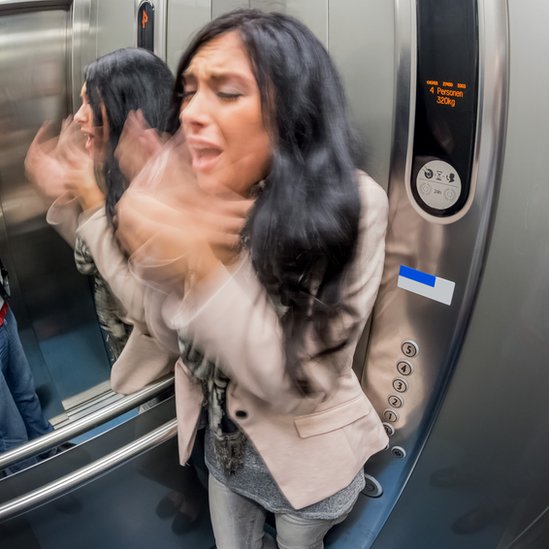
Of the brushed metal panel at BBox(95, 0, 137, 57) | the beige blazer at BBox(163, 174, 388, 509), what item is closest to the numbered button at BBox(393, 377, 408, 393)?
the beige blazer at BBox(163, 174, 388, 509)

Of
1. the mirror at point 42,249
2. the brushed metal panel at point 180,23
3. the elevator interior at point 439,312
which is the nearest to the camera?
the elevator interior at point 439,312

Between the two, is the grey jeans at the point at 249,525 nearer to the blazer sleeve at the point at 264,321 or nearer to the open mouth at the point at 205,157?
the blazer sleeve at the point at 264,321

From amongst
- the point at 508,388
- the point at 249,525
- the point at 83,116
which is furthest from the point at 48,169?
the point at 508,388

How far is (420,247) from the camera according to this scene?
94 cm

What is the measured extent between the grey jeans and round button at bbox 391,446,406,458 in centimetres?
19

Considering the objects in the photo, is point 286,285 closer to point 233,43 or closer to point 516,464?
point 233,43

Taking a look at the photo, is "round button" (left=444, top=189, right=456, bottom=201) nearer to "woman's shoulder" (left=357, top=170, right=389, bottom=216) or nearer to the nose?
"woman's shoulder" (left=357, top=170, right=389, bottom=216)

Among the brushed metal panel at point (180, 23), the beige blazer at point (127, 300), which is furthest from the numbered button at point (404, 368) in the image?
the brushed metal panel at point (180, 23)

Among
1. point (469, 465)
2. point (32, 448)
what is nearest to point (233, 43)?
point (32, 448)

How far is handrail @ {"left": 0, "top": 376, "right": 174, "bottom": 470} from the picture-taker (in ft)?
3.04

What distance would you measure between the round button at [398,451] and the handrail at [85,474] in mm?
511

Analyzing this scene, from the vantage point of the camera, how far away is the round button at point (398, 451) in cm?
113

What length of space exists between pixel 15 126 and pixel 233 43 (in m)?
1.21

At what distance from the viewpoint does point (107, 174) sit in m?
0.99
